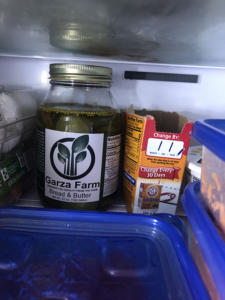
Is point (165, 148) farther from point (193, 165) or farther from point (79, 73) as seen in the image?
point (79, 73)

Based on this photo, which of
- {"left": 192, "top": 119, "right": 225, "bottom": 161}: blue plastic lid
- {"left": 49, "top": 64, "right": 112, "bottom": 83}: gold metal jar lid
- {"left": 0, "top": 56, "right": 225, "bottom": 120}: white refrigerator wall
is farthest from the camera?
{"left": 0, "top": 56, "right": 225, "bottom": 120}: white refrigerator wall

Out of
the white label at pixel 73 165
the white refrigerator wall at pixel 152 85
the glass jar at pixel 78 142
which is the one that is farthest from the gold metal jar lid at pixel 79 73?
the white refrigerator wall at pixel 152 85

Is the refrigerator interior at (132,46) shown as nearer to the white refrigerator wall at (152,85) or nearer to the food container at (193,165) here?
the white refrigerator wall at (152,85)

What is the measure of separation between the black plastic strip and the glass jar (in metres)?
0.20

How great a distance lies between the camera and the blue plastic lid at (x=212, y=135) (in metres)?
0.28

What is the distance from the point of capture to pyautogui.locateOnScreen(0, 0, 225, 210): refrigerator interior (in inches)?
14.1

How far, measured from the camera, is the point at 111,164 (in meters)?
0.57

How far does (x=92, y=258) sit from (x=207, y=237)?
0.18 metres

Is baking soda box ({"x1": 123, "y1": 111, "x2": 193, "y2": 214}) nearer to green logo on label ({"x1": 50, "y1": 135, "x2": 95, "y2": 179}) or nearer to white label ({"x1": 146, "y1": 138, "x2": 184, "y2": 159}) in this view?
white label ({"x1": 146, "y1": 138, "x2": 184, "y2": 159})

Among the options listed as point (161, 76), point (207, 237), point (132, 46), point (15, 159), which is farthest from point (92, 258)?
point (161, 76)

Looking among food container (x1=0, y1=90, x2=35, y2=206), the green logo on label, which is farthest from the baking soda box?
food container (x1=0, y1=90, x2=35, y2=206)

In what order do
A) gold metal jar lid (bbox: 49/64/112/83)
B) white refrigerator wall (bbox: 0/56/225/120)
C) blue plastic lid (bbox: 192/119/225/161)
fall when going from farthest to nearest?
white refrigerator wall (bbox: 0/56/225/120) → gold metal jar lid (bbox: 49/64/112/83) → blue plastic lid (bbox: 192/119/225/161)

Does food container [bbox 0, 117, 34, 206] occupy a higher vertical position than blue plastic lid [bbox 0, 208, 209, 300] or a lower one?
higher

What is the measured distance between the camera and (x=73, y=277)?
0.38 m
